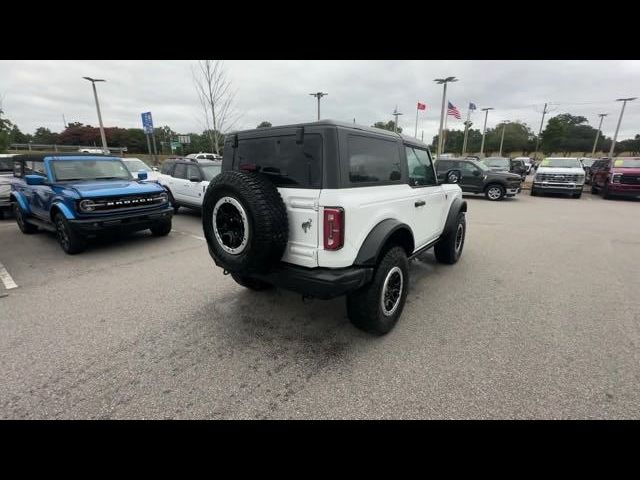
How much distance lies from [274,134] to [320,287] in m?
1.45

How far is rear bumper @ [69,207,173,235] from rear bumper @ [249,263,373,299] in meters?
4.20

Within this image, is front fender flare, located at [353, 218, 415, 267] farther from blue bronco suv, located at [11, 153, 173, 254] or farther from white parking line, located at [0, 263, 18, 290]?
blue bronco suv, located at [11, 153, 173, 254]

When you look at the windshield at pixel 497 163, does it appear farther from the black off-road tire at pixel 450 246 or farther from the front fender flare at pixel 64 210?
the front fender flare at pixel 64 210

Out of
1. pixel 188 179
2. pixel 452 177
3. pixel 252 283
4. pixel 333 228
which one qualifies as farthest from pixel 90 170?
pixel 452 177

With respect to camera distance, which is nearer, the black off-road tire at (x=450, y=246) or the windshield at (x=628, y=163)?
the black off-road tire at (x=450, y=246)

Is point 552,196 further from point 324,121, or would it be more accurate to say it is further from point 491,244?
point 324,121

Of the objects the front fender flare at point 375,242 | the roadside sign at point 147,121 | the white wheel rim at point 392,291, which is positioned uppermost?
the roadside sign at point 147,121

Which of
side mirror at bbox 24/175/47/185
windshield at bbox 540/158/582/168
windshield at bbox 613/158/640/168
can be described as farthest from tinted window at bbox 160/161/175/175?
windshield at bbox 613/158/640/168

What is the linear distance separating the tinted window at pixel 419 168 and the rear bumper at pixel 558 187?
1321 centimetres

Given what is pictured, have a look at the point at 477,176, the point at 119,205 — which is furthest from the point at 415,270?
the point at 477,176

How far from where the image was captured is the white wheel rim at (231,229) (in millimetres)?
2604

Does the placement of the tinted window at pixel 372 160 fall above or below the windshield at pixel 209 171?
above

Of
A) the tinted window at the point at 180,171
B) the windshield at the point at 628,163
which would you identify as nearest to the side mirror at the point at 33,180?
the tinted window at the point at 180,171

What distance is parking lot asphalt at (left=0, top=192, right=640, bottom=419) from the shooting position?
2150 millimetres
